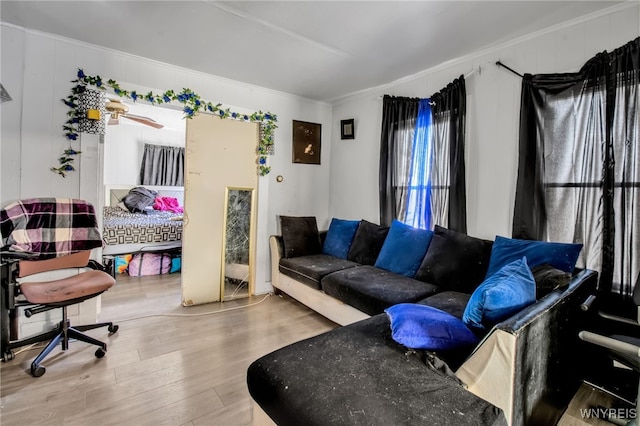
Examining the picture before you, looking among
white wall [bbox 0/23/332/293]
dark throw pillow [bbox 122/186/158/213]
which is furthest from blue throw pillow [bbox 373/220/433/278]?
dark throw pillow [bbox 122/186/158/213]

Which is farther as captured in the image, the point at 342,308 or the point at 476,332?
the point at 342,308

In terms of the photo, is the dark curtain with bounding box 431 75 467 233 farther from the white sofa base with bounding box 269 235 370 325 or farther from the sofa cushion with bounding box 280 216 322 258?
the sofa cushion with bounding box 280 216 322 258

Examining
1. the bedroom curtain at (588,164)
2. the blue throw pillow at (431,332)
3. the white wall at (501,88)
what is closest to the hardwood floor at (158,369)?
the blue throw pillow at (431,332)

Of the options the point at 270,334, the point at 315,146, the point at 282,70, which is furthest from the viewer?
the point at 315,146

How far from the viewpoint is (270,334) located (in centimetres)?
266

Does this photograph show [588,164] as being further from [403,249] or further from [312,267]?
[312,267]

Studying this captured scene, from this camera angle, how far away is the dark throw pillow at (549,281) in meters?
1.63

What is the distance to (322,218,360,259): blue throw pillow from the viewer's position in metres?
3.55

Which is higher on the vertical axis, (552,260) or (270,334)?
(552,260)

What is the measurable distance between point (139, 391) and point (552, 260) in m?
2.75

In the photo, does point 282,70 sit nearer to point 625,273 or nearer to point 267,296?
point 267,296

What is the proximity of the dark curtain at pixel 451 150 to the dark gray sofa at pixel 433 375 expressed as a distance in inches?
42.7

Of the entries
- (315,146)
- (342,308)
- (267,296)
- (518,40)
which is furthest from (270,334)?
(518,40)

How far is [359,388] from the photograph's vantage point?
116 cm
